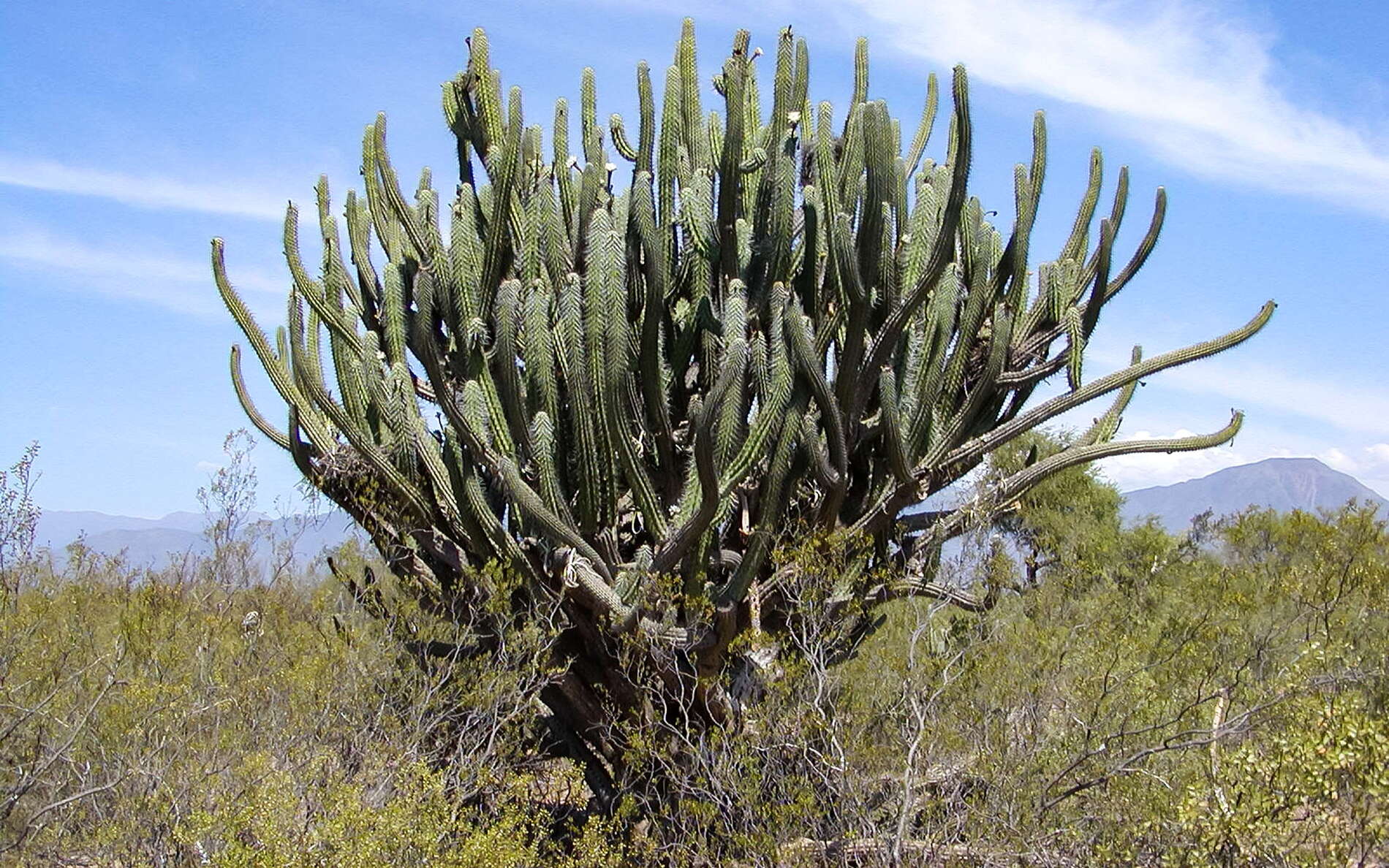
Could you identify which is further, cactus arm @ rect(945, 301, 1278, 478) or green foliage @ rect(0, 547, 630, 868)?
cactus arm @ rect(945, 301, 1278, 478)

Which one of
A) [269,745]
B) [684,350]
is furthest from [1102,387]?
[269,745]

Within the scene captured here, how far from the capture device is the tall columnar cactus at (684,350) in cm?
695

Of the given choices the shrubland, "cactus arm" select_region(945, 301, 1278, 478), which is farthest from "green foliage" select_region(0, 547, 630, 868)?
"cactus arm" select_region(945, 301, 1278, 478)

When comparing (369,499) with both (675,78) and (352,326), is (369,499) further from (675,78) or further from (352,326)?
(675,78)

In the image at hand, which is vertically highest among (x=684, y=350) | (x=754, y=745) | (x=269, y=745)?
(x=684, y=350)

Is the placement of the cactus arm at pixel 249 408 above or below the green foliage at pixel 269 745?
above

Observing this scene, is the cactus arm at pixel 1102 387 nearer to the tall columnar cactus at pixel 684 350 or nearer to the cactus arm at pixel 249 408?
the tall columnar cactus at pixel 684 350

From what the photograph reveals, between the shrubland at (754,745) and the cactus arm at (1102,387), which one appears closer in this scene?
the shrubland at (754,745)

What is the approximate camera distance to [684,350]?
7.65 meters

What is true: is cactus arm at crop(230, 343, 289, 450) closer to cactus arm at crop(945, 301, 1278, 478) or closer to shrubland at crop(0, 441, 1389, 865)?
shrubland at crop(0, 441, 1389, 865)

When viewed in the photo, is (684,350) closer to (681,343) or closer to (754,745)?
(681,343)

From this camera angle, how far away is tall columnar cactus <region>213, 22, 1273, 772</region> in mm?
6953

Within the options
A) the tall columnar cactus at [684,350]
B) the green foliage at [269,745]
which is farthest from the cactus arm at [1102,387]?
the green foliage at [269,745]

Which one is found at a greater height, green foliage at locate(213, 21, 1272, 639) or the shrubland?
green foliage at locate(213, 21, 1272, 639)
